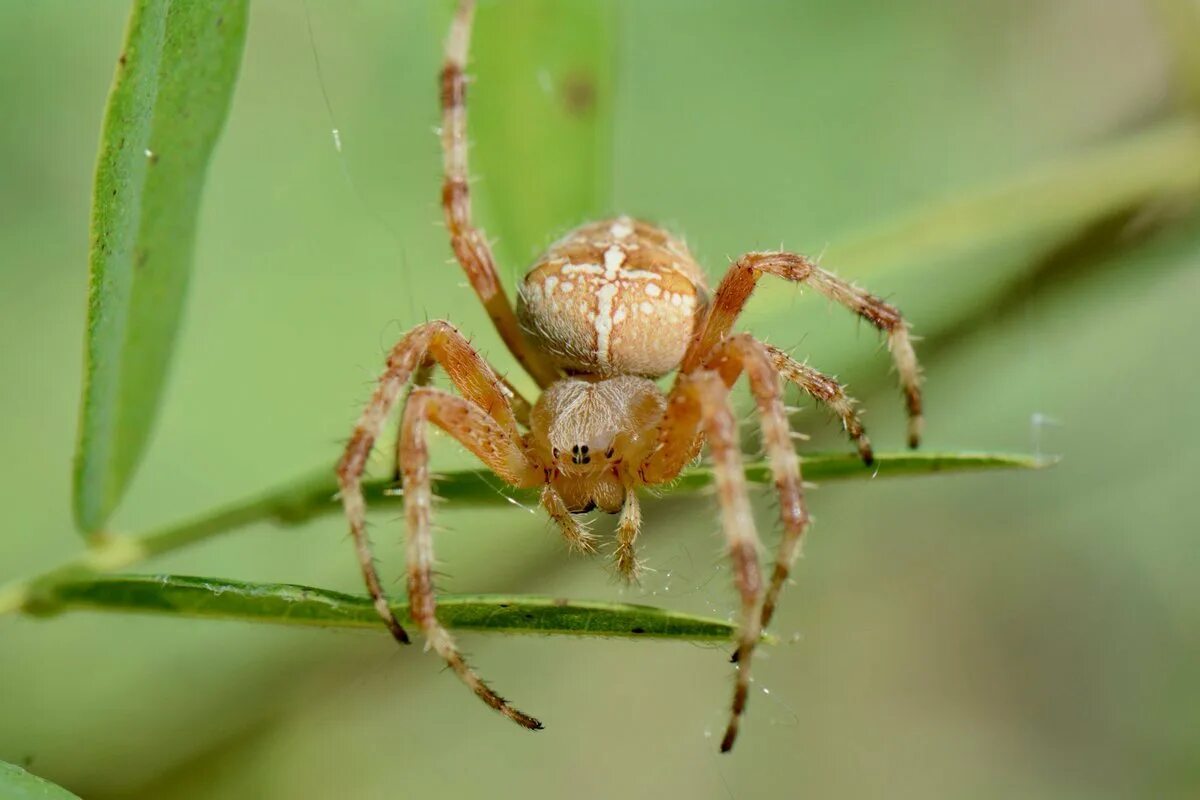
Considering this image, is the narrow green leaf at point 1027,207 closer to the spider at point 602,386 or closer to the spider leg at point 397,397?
the spider at point 602,386

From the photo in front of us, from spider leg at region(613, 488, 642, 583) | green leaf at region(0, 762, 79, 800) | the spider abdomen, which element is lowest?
green leaf at region(0, 762, 79, 800)

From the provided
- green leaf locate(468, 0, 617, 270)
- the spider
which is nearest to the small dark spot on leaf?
green leaf locate(468, 0, 617, 270)

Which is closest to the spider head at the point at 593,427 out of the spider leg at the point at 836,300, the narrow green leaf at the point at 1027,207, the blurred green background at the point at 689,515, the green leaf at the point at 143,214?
the spider leg at the point at 836,300

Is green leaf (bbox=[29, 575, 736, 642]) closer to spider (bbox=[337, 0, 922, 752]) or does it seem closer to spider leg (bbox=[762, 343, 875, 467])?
spider (bbox=[337, 0, 922, 752])

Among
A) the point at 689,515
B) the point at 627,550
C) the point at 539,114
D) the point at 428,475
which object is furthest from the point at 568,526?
the point at 539,114

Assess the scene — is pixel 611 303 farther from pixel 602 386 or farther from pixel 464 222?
pixel 464 222
